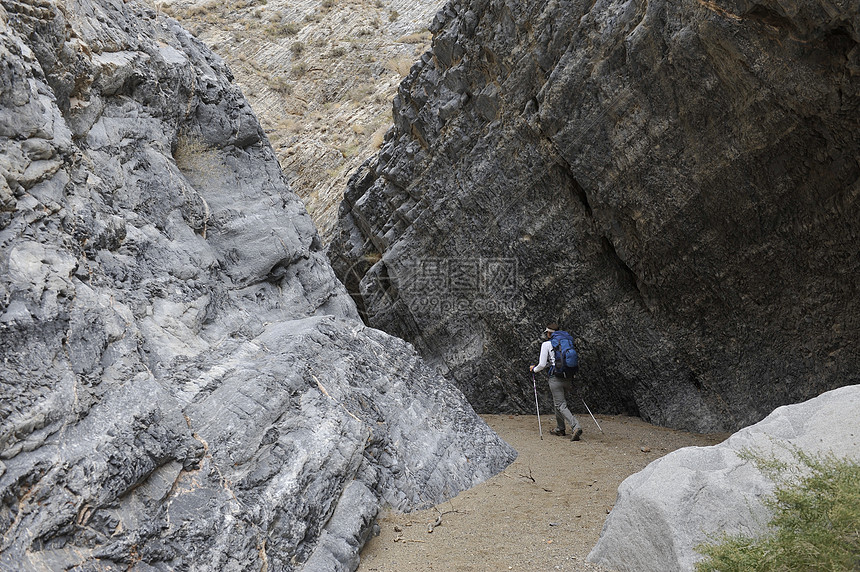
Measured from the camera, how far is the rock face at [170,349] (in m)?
4.18

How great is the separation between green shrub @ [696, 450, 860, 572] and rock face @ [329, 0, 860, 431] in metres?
4.79

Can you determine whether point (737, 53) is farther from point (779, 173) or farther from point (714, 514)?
point (714, 514)

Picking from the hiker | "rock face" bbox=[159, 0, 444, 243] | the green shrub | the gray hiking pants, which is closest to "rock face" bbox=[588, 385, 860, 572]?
the green shrub

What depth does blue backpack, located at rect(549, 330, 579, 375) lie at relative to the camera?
9.59 metres

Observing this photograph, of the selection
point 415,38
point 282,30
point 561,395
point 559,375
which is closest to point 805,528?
point 559,375

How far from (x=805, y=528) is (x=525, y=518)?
3031mm

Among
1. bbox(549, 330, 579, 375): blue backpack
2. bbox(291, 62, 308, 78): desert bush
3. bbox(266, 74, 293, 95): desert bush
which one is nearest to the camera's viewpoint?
bbox(549, 330, 579, 375): blue backpack

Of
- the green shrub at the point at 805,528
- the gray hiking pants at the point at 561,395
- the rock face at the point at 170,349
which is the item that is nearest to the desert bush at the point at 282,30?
the rock face at the point at 170,349

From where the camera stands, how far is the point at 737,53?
7355 millimetres

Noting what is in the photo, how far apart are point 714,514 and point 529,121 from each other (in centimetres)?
779

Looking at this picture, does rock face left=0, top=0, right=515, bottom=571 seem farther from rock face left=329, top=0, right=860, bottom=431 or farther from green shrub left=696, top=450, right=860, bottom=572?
rock face left=329, top=0, right=860, bottom=431

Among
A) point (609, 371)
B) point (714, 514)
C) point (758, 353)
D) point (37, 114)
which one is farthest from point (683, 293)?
point (37, 114)

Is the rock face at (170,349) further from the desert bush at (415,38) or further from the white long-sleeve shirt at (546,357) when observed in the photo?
the desert bush at (415,38)

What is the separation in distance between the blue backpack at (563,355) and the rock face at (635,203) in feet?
5.51
